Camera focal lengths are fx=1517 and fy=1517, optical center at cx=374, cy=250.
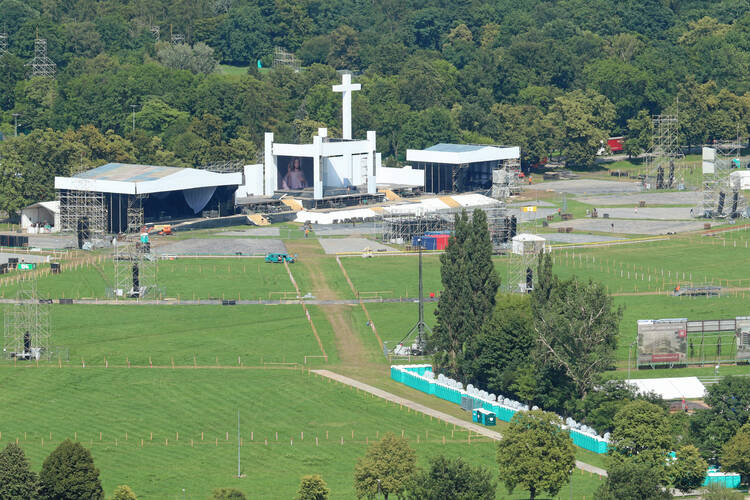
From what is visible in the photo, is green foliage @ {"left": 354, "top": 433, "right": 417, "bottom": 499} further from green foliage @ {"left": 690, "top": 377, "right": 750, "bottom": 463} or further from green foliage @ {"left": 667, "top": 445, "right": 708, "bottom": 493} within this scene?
green foliage @ {"left": 690, "top": 377, "right": 750, "bottom": 463}

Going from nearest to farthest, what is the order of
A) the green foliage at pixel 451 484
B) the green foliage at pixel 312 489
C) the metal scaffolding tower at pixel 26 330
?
the green foliage at pixel 451 484 < the green foliage at pixel 312 489 < the metal scaffolding tower at pixel 26 330

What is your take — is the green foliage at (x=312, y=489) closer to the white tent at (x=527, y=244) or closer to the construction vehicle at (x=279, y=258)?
the white tent at (x=527, y=244)

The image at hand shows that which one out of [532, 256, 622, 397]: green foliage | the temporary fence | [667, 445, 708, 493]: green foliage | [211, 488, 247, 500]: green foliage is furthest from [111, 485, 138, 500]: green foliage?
[532, 256, 622, 397]: green foliage

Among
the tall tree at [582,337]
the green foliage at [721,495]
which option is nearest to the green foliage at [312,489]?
the green foliage at [721,495]

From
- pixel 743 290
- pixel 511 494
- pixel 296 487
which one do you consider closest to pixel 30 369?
pixel 296 487

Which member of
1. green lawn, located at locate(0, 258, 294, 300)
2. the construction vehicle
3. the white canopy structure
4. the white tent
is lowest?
the white canopy structure

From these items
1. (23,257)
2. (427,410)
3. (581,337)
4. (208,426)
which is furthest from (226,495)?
(23,257)
